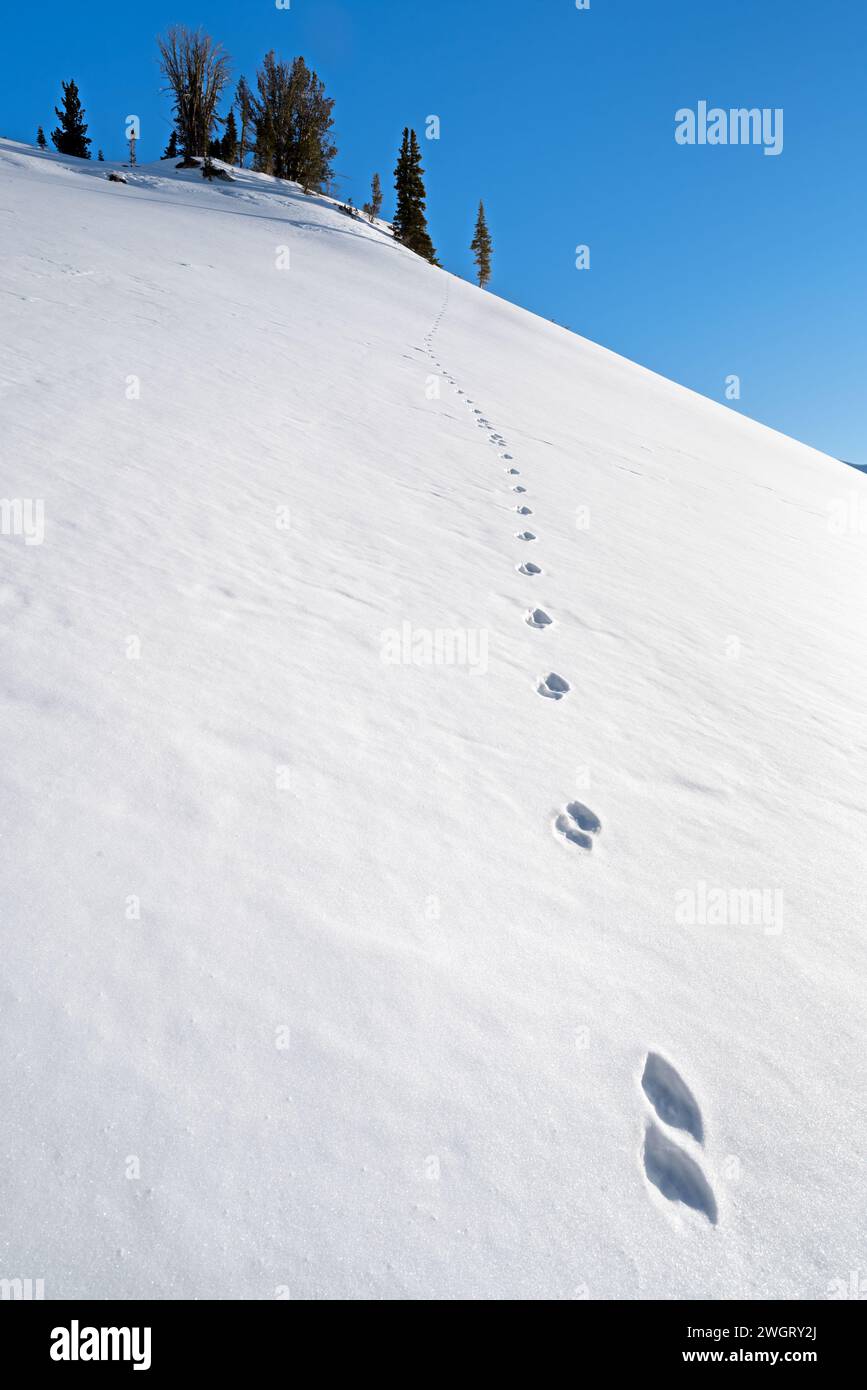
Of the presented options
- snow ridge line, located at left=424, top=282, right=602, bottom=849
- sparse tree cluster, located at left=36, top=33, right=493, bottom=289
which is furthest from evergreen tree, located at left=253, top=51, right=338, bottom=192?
snow ridge line, located at left=424, top=282, right=602, bottom=849

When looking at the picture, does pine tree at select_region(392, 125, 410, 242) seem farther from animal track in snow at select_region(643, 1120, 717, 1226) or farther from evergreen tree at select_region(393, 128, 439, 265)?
animal track in snow at select_region(643, 1120, 717, 1226)

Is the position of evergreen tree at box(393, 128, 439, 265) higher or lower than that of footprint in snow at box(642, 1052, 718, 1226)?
higher

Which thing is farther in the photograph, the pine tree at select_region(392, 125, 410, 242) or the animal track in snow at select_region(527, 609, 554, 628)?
the pine tree at select_region(392, 125, 410, 242)

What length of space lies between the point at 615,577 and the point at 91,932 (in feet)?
12.6

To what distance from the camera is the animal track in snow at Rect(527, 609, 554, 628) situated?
11.7 feet

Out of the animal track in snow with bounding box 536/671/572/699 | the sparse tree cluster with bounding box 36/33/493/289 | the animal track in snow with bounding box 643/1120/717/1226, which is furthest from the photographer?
the sparse tree cluster with bounding box 36/33/493/289

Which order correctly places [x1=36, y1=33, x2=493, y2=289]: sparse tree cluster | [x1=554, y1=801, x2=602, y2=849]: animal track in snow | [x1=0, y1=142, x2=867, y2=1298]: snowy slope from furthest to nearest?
[x1=36, y1=33, x2=493, y2=289]: sparse tree cluster, [x1=554, y1=801, x2=602, y2=849]: animal track in snow, [x1=0, y1=142, x2=867, y2=1298]: snowy slope

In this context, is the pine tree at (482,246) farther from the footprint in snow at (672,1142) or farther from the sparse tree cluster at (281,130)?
the footprint in snow at (672,1142)

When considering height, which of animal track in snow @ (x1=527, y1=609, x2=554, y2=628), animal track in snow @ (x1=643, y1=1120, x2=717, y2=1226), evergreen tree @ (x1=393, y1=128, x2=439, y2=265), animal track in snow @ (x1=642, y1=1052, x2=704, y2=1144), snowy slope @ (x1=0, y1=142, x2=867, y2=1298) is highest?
evergreen tree @ (x1=393, y1=128, x2=439, y2=265)

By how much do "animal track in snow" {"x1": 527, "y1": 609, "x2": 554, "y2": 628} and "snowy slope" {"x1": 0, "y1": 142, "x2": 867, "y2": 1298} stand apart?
71 millimetres

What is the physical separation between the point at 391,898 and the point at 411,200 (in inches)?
1544

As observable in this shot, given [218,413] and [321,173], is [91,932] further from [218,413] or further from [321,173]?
[321,173]

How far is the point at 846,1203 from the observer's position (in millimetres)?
1318
